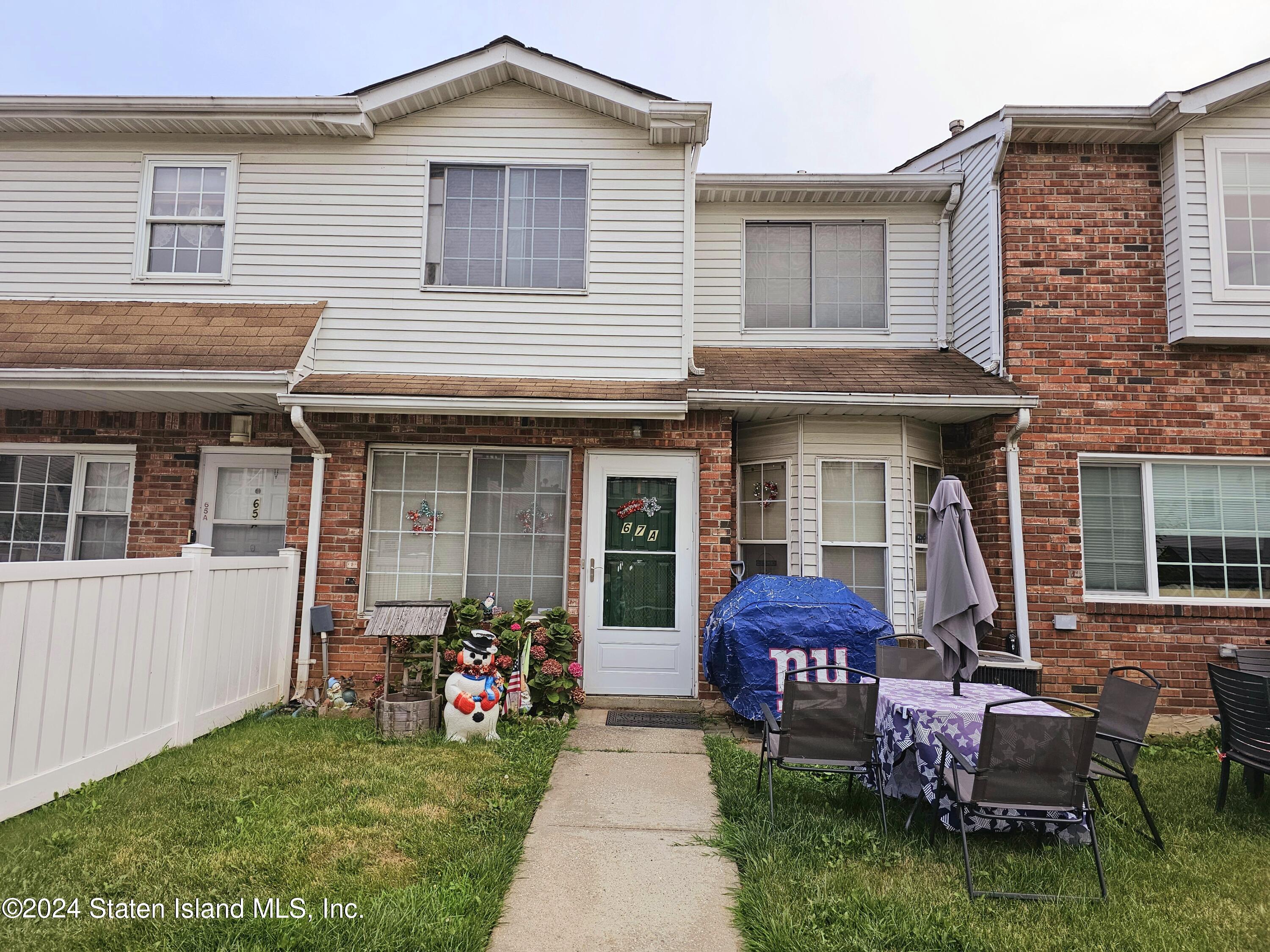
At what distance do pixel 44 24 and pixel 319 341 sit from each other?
2393cm

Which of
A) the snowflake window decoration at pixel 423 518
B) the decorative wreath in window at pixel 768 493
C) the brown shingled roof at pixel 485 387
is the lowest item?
the snowflake window decoration at pixel 423 518

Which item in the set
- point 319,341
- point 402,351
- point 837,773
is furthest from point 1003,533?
point 319,341

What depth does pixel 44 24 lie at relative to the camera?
21719mm

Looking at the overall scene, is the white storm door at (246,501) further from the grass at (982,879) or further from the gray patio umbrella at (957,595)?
the gray patio umbrella at (957,595)

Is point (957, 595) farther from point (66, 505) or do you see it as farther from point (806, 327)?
point (66, 505)

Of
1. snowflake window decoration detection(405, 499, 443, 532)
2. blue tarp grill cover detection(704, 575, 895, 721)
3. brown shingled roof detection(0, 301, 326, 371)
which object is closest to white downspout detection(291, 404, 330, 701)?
brown shingled roof detection(0, 301, 326, 371)

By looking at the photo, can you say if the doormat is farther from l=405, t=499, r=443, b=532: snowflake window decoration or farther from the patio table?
l=405, t=499, r=443, b=532: snowflake window decoration

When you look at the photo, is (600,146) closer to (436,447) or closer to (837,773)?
(436,447)

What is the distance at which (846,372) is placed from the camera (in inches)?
297

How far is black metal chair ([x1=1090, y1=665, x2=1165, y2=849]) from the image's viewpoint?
13.1 feet

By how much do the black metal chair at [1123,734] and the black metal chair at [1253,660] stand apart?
284cm

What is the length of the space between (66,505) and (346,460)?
2.95 meters

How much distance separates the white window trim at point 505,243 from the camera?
7.31 metres

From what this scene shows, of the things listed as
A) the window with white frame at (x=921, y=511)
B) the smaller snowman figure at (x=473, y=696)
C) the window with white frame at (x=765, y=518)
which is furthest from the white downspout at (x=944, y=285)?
the smaller snowman figure at (x=473, y=696)
